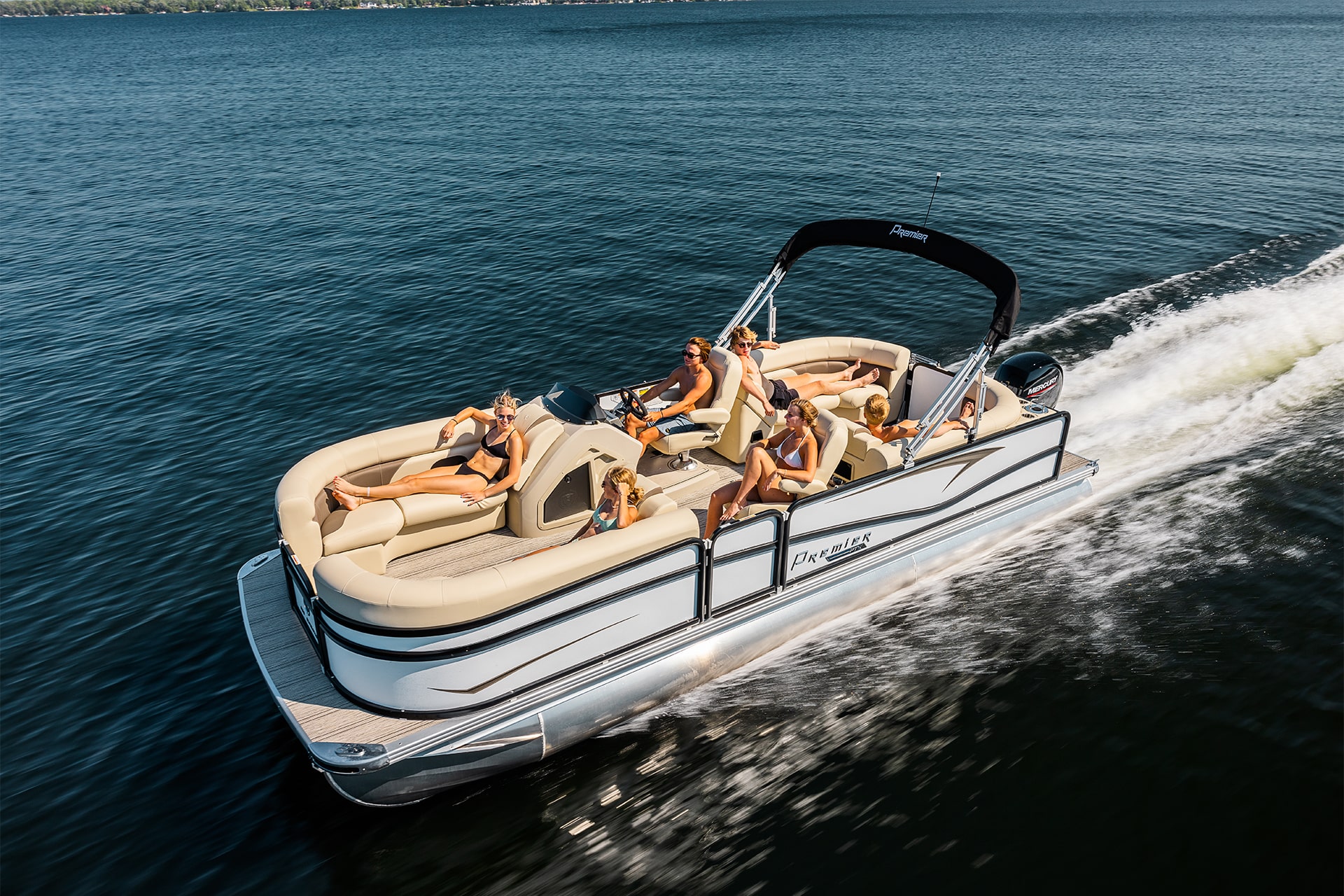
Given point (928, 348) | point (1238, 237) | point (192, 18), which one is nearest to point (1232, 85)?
point (1238, 237)

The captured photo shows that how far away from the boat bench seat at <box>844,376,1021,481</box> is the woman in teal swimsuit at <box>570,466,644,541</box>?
8.18 feet

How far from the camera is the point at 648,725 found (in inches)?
290

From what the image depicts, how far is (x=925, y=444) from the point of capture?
834 cm

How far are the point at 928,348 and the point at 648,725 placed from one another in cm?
1028

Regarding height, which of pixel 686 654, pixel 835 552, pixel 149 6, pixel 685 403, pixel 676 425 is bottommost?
pixel 686 654

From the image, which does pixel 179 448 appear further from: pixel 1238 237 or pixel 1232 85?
pixel 1232 85

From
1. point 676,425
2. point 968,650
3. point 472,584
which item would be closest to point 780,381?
point 676,425

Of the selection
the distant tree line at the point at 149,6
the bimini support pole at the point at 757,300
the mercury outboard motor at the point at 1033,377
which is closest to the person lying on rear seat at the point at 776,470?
the bimini support pole at the point at 757,300

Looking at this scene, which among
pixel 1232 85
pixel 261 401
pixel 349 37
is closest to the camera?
pixel 261 401

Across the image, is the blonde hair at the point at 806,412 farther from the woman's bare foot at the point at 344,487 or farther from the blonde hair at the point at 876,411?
the woman's bare foot at the point at 344,487

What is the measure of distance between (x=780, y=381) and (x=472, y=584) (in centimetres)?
479

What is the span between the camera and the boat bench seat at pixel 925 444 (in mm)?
8273

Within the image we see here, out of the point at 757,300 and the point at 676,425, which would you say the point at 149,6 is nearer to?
the point at 757,300

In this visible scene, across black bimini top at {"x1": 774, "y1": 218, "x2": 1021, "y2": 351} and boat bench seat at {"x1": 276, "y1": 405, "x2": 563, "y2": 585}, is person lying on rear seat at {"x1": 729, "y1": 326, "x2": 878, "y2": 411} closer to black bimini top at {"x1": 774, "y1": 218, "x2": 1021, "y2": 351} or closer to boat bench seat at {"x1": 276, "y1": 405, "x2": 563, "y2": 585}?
black bimini top at {"x1": 774, "y1": 218, "x2": 1021, "y2": 351}
